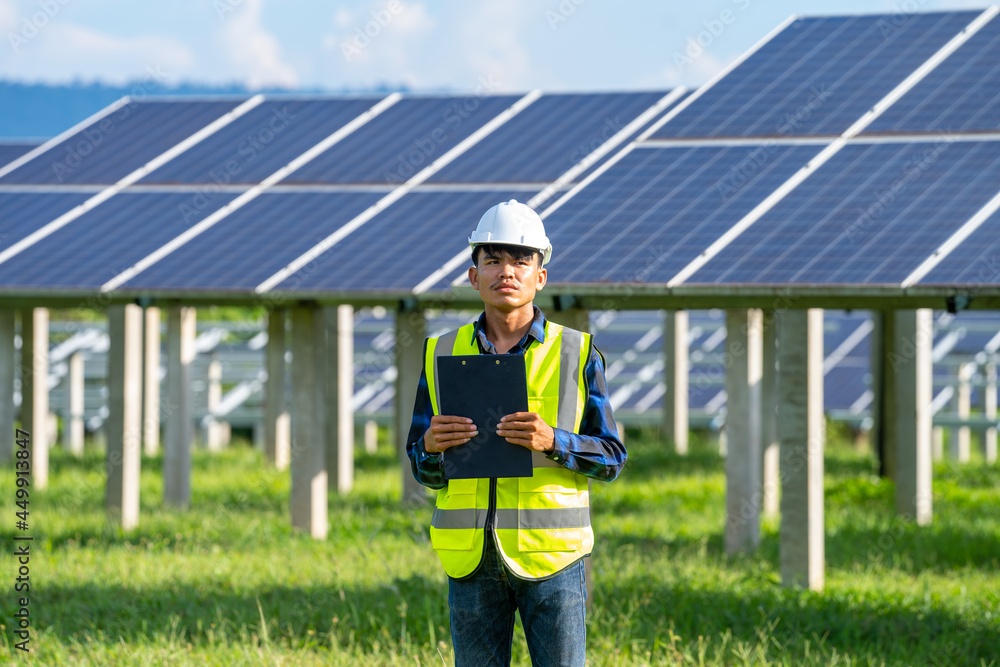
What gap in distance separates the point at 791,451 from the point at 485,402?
19.4 feet

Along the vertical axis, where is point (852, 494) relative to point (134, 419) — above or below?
below

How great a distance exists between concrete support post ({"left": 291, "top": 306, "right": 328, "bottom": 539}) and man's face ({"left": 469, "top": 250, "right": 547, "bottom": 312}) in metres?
8.55

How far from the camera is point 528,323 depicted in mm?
4719

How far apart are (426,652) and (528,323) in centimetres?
376

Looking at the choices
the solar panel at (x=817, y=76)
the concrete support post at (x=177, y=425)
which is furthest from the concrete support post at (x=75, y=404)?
the solar panel at (x=817, y=76)

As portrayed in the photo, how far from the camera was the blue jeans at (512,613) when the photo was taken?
14.9 feet

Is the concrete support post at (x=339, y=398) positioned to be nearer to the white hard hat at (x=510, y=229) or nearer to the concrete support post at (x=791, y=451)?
the concrete support post at (x=791, y=451)

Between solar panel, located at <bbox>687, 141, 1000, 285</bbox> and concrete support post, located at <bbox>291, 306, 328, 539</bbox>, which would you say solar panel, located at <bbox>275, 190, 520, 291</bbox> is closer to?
concrete support post, located at <bbox>291, 306, 328, 539</bbox>

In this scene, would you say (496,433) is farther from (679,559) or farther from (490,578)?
(679,559)

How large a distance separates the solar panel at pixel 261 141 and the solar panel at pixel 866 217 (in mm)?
7791

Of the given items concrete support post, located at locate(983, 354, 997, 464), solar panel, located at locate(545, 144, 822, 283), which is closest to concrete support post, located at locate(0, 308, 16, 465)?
solar panel, located at locate(545, 144, 822, 283)

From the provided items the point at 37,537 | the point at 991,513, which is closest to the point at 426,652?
the point at 37,537

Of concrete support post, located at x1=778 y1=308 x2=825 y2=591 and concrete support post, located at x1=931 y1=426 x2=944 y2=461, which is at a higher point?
concrete support post, located at x1=778 y1=308 x2=825 y2=591

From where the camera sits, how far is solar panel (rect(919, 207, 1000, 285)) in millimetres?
7758
